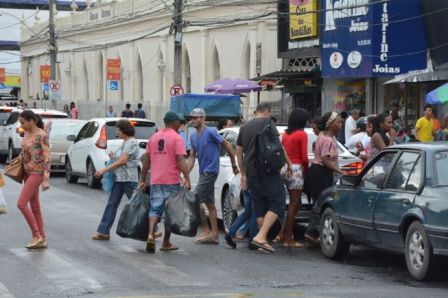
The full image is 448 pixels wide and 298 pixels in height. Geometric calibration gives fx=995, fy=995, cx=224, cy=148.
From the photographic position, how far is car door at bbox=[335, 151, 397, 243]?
1088 centimetres

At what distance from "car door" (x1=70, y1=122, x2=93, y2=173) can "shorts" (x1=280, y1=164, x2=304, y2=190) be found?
10.5 meters

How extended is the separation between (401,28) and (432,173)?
734 inches

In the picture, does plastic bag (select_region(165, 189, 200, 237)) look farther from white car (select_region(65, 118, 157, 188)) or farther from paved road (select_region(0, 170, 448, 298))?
white car (select_region(65, 118, 157, 188))

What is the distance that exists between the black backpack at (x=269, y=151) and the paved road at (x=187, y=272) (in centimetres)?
106

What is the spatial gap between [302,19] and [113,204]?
21.2 metres

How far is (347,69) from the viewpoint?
30.0m

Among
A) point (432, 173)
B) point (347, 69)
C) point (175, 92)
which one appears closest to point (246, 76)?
point (175, 92)

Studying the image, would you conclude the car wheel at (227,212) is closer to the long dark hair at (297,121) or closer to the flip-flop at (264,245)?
the flip-flop at (264,245)

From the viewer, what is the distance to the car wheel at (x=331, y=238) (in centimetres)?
1160

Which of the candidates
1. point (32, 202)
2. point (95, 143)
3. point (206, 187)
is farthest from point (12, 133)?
point (206, 187)

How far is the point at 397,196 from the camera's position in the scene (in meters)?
10.3

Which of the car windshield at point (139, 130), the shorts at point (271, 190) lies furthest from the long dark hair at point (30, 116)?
the car windshield at point (139, 130)

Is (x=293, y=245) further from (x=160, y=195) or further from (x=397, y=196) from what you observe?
(x=397, y=196)

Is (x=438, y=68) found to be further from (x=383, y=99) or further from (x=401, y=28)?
(x=383, y=99)
